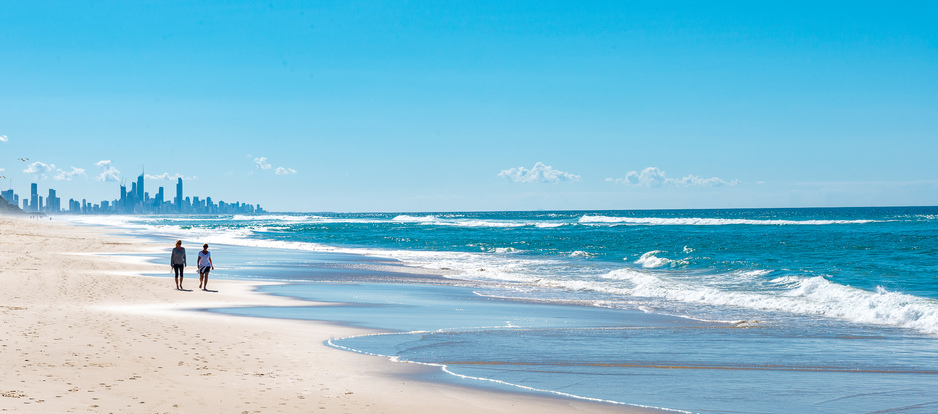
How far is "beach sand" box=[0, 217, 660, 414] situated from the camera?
744 cm

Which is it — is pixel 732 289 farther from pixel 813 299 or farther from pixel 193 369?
pixel 193 369

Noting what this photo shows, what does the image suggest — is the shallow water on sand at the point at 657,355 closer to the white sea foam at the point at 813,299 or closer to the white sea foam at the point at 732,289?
the white sea foam at the point at 813,299

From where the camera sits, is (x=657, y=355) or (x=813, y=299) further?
(x=813, y=299)

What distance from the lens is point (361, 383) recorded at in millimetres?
8750

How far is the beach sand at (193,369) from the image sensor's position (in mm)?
7441

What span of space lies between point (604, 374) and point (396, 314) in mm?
7053

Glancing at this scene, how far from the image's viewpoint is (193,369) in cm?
905

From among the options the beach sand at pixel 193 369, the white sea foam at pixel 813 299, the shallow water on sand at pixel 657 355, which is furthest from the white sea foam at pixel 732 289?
the beach sand at pixel 193 369

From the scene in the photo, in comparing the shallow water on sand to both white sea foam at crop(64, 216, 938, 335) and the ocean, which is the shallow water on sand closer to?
the ocean

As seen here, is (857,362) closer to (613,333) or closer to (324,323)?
(613,333)

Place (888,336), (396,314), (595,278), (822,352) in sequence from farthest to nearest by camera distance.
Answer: (595,278) < (396,314) < (888,336) < (822,352)

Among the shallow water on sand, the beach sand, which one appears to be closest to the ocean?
the shallow water on sand

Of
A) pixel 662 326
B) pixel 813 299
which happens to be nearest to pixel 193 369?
pixel 662 326

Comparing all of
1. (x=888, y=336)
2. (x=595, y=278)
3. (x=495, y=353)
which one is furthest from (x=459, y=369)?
(x=595, y=278)
